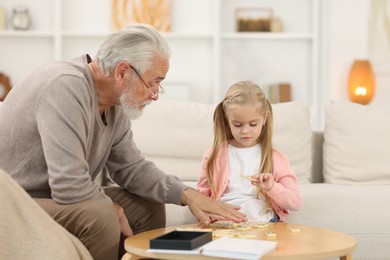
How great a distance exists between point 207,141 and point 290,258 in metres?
1.68

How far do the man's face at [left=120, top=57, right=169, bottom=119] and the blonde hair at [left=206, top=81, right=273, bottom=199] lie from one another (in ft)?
1.07

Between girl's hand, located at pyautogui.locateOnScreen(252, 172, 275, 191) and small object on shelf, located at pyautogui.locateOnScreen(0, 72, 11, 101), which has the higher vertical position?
small object on shelf, located at pyautogui.locateOnScreen(0, 72, 11, 101)

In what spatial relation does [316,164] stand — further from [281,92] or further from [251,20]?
[251,20]

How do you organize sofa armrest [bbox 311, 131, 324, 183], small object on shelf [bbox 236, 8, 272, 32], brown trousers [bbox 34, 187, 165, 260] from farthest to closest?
small object on shelf [bbox 236, 8, 272, 32] → sofa armrest [bbox 311, 131, 324, 183] → brown trousers [bbox 34, 187, 165, 260]

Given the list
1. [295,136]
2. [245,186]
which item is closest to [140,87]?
[245,186]

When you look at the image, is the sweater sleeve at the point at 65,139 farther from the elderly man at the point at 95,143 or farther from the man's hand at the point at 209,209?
the man's hand at the point at 209,209

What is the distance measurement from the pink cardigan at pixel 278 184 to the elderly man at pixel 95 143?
178mm

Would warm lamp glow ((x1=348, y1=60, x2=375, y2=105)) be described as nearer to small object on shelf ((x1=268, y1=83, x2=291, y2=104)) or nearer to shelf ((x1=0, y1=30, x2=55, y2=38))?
small object on shelf ((x1=268, y1=83, x2=291, y2=104))

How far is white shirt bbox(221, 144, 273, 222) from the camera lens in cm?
269

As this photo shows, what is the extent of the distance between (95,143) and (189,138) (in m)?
1.05

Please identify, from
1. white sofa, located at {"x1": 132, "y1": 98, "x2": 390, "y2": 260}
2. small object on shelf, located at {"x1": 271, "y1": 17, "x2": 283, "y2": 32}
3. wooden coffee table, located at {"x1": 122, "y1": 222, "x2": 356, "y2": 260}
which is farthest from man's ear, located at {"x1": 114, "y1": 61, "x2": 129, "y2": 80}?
small object on shelf, located at {"x1": 271, "y1": 17, "x2": 283, "y2": 32}

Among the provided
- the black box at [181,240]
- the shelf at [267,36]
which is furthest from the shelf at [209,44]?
the black box at [181,240]

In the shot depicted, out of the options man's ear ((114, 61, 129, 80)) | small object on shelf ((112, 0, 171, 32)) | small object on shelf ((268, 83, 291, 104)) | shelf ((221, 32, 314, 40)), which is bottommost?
small object on shelf ((268, 83, 291, 104))

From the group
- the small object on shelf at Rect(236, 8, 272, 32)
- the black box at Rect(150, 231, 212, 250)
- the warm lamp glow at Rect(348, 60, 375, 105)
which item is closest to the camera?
the black box at Rect(150, 231, 212, 250)
